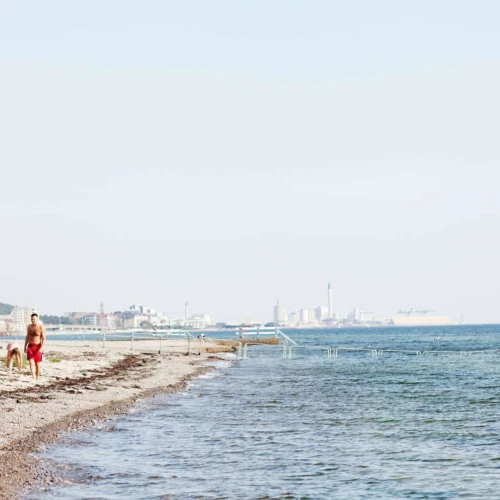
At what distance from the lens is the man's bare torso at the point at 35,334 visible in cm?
2503

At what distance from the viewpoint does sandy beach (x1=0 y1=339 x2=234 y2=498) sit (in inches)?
573

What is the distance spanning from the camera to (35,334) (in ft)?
82.5

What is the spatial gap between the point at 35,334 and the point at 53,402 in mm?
2500

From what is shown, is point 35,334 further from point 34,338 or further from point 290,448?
point 290,448

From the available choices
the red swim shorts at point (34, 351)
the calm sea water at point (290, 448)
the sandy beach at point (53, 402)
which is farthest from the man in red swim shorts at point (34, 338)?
the calm sea water at point (290, 448)

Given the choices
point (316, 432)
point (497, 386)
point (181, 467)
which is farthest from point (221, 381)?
point (181, 467)

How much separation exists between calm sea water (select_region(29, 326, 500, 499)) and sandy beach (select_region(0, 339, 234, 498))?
635mm

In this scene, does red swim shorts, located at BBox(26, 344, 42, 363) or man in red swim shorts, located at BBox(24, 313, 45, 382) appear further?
red swim shorts, located at BBox(26, 344, 42, 363)

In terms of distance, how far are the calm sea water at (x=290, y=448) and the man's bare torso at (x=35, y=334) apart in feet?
13.3

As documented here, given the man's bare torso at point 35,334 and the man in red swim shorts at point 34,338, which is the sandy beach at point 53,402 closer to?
the man in red swim shorts at point 34,338

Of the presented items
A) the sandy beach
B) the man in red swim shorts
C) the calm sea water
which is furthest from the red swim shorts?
the calm sea water

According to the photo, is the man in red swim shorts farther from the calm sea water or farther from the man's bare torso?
the calm sea water

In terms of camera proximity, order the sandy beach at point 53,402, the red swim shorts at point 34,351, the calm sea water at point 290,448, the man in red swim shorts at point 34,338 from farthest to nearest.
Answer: the red swim shorts at point 34,351
the man in red swim shorts at point 34,338
the sandy beach at point 53,402
the calm sea water at point 290,448

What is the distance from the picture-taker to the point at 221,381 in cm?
4000
